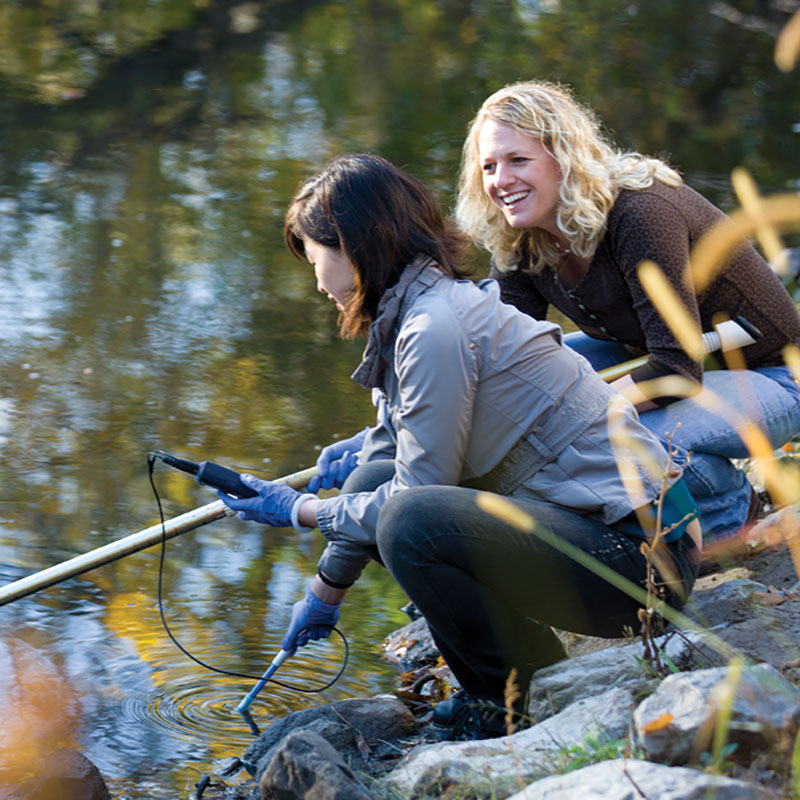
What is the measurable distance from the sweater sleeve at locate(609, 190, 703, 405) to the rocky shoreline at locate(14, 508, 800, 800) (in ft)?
1.79

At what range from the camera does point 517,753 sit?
2191 millimetres

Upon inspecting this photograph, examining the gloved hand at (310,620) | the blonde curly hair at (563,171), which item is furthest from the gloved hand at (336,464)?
the blonde curly hair at (563,171)

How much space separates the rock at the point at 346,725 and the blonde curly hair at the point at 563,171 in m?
1.12

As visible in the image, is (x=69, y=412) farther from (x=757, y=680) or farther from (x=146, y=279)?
(x=757, y=680)

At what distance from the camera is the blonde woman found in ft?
9.85

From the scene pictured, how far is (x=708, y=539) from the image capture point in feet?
10.3

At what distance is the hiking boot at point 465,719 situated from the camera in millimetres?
2570

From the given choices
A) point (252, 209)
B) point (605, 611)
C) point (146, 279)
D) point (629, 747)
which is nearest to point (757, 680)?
point (629, 747)

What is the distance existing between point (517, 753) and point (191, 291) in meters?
4.06

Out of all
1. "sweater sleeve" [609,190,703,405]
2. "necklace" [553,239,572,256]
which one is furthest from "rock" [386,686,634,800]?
"necklace" [553,239,572,256]

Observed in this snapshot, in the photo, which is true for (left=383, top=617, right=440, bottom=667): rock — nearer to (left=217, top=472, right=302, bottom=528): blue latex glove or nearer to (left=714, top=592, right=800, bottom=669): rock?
(left=217, top=472, right=302, bottom=528): blue latex glove

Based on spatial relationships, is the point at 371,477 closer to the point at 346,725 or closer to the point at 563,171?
the point at 346,725

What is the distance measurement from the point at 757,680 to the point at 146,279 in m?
4.60

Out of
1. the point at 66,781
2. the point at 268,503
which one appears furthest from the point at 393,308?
the point at 66,781
